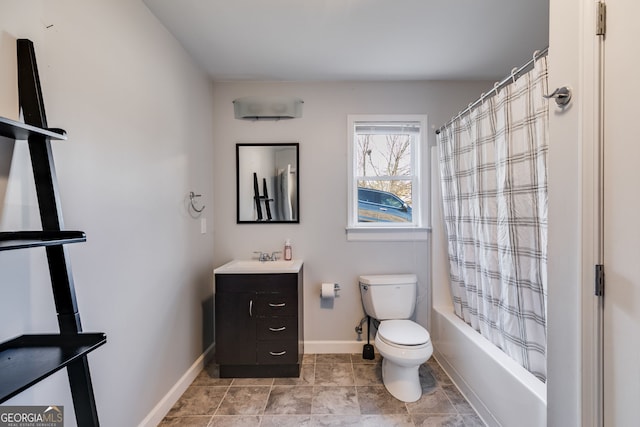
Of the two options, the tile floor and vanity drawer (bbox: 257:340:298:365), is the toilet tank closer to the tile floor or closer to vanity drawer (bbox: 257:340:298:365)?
the tile floor

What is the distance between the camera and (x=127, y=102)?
1.48 meters

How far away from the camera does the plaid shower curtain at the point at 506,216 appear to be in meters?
1.38

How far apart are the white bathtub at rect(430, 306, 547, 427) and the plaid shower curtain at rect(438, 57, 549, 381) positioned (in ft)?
0.25

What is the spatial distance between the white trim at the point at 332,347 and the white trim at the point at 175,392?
2.79 feet

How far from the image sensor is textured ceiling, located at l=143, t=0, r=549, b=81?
1.65 metres

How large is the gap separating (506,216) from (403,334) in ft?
3.31

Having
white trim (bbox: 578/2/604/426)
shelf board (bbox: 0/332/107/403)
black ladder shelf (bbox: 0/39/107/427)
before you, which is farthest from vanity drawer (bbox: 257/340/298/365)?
white trim (bbox: 578/2/604/426)

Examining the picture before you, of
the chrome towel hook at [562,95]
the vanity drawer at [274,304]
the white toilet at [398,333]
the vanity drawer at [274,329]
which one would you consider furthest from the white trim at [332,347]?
the chrome towel hook at [562,95]

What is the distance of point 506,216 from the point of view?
1.58 m

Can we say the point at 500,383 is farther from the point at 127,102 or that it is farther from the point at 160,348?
the point at 127,102

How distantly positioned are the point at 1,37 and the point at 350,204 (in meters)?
2.17

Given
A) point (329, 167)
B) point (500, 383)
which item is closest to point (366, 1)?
point (329, 167)

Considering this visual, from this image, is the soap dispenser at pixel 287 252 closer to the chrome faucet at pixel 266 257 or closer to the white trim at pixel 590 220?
the chrome faucet at pixel 266 257

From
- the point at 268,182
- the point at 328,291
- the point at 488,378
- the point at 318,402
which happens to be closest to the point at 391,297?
the point at 328,291
